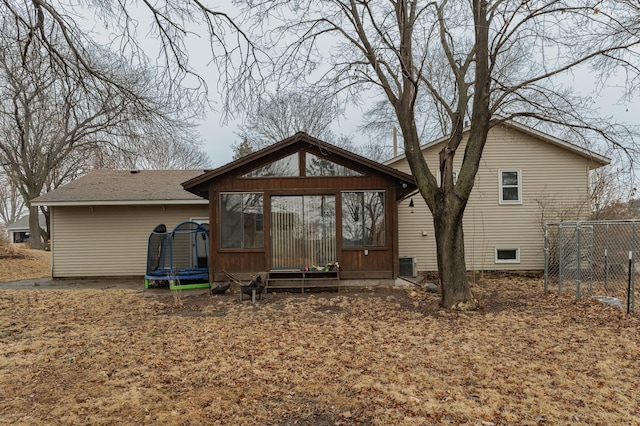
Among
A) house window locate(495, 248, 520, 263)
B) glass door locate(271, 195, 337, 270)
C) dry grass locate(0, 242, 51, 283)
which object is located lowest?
dry grass locate(0, 242, 51, 283)

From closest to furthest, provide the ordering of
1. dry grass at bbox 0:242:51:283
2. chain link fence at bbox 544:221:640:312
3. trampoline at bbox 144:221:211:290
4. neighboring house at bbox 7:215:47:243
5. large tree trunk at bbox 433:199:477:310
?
1. large tree trunk at bbox 433:199:477:310
2. chain link fence at bbox 544:221:640:312
3. trampoline at bbox 144:221:211:290
4. dry grass at bbox 0:242:51:283
5. neighboring house at bbox 7:215:47:243

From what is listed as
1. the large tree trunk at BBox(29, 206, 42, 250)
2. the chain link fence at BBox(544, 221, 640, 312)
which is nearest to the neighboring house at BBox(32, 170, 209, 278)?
the chain link fence at BBox(544, 221, 640, 312)

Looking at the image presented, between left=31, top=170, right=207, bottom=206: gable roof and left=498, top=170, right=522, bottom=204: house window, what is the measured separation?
9202 mm

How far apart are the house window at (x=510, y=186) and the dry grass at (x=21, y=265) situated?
52.0 ft

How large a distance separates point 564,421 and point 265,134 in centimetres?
2726

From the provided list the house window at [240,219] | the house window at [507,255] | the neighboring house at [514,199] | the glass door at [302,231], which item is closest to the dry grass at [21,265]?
the house window at [240,219]

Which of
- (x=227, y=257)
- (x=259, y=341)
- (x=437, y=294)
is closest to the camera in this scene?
(x=259, y=341)

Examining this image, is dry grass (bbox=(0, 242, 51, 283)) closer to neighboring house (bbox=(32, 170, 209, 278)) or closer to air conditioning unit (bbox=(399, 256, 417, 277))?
neighboring house (bbox=(32, 170, 209, 278))

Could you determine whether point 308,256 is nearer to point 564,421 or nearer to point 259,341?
point 259,341

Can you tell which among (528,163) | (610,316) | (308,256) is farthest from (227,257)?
(528,163)

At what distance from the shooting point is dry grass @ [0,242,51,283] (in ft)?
50.5

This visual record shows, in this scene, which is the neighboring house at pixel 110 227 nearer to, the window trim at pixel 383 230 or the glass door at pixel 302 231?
the glass door at pixel 302 231

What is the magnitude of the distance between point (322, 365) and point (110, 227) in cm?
1082

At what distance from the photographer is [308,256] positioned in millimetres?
10844
